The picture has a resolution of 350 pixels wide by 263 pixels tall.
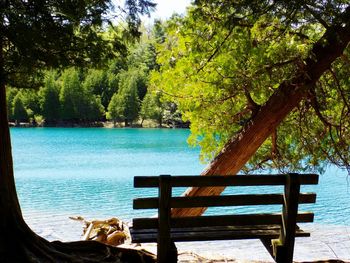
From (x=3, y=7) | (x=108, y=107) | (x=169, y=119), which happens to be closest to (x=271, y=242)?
(x=3, y=7)

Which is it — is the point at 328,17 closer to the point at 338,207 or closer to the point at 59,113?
the point at 338,207

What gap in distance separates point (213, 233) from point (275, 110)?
9.44ft

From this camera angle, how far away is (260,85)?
272 inches

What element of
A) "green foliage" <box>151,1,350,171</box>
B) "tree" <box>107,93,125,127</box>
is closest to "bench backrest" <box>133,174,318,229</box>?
"green foliage" <box>151,1,350,171</box>

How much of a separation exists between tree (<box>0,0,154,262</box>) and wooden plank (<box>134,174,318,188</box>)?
1.14 metres

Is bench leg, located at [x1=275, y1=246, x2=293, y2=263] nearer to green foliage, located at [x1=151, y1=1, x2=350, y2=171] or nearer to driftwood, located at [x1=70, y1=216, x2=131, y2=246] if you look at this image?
green foliage, located at [x1=151, y1=1, x2=350, y2=171]

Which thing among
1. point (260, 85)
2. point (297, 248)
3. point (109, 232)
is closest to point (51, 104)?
point (297, 248)

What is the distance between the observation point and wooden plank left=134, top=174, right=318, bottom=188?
3803mm

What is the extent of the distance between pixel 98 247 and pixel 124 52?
214cm

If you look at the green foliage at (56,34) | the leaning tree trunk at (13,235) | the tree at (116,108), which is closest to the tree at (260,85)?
the green foliage at (56,34)

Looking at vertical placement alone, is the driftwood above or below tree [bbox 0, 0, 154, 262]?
below

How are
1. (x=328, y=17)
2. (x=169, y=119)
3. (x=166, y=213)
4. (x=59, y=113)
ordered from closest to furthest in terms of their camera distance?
(x=166, y=213)
(x=328, y=17)
(x=169, y=119)
(x=59, y=113)

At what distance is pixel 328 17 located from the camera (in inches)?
200

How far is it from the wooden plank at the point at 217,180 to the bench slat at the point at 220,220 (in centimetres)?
35
